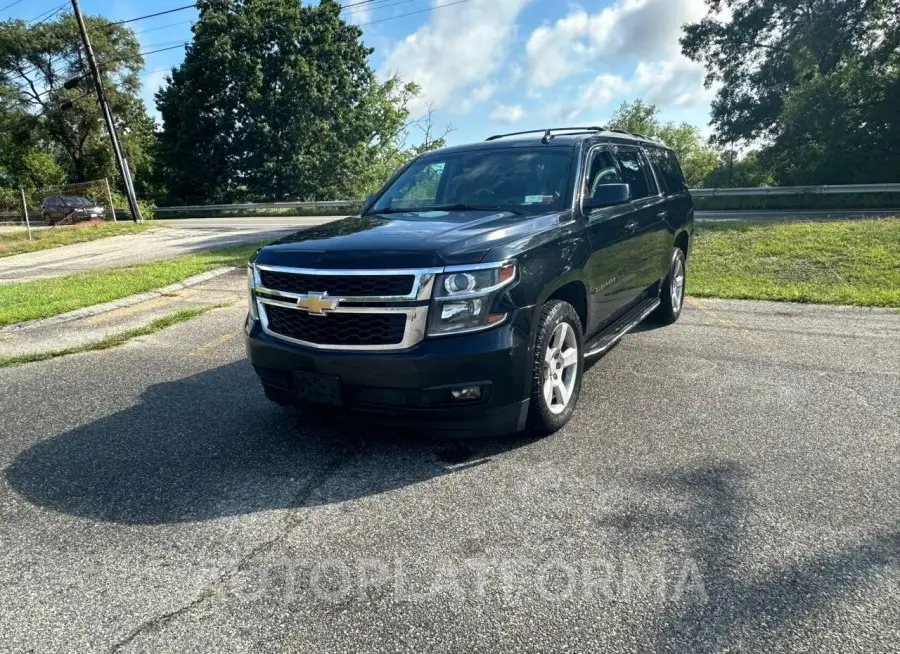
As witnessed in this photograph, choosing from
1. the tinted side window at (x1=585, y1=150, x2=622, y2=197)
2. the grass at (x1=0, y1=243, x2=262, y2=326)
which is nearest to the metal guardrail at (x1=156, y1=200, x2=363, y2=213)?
the grass at (x1=0, y1=243, x2=262, y2=326)

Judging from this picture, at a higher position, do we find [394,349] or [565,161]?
[565,161]

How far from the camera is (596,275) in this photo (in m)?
4.27

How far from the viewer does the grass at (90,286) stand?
25.2ft

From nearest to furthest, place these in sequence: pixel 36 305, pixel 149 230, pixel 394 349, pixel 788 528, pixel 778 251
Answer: pixel 788 528
pixel 394 349
pixel 36 305
pixel 778 251
pixel 149 230

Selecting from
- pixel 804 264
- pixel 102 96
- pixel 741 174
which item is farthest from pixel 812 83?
pixel 102 96

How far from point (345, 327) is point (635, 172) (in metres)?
3.40

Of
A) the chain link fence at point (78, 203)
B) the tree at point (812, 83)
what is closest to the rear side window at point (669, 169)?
the tree at point (812, 83)

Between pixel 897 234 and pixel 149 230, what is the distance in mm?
20396

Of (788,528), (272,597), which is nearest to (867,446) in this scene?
(788,528)

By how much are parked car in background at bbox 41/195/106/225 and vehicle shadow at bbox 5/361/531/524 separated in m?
22.4

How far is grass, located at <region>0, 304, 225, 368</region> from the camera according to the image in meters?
5.77

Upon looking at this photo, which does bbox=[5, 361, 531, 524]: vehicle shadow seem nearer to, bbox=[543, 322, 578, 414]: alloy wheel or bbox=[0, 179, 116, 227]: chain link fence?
bbox=[543, 322, 578, 414]: alloy wheel

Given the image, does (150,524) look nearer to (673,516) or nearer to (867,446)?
(673,516)

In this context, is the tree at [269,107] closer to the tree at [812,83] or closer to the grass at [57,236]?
the grass at [57,236]
